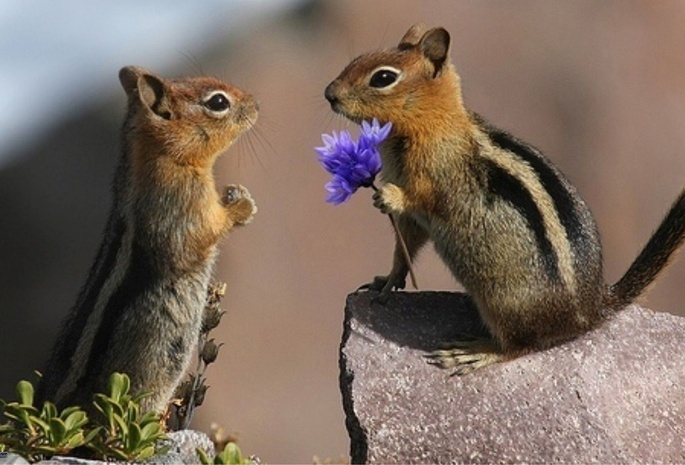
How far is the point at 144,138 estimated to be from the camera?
5.78m

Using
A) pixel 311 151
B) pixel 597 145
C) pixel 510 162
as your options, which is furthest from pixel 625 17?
pixel 510 162

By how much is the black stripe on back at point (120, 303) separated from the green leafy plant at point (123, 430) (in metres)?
0.37

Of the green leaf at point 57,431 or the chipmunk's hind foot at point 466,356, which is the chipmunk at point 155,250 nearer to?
the green leaf at point 57,431

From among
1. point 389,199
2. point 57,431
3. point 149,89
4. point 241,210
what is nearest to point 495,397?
point 389,199

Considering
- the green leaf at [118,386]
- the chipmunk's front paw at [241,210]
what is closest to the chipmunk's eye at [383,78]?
the chipmunk's front paw at [241,210]

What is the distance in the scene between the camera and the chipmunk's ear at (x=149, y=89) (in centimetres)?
571

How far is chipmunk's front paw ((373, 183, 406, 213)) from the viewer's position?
5.27 m

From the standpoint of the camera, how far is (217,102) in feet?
19.1

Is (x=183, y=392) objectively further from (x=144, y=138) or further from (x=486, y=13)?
(x=486, y=13)

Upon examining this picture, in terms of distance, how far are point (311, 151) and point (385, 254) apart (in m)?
0.76

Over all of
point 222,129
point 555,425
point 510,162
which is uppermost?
point 222,129

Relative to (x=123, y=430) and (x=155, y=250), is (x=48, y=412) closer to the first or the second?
(x=123, y=430)

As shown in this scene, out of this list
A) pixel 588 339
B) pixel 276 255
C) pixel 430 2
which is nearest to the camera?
pixel 588 339

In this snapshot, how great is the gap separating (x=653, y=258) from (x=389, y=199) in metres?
1.25
